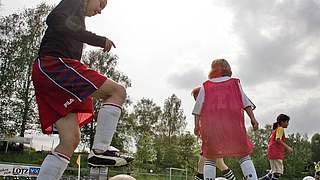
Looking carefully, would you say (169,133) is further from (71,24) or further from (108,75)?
(71,24)

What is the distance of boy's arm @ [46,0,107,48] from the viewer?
339 centimetres

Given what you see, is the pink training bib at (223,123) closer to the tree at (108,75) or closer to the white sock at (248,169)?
the white sock at (248,169)

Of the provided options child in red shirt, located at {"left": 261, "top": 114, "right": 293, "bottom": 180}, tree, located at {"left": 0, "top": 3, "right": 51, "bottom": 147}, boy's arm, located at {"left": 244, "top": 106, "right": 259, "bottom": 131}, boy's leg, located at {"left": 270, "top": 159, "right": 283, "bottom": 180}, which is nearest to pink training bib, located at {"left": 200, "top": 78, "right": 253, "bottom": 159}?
boy's arm, located at {"left": 244, "top": 106, "right": 259, "bottom": 131}

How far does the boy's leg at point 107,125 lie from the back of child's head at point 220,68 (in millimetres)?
→ 2743

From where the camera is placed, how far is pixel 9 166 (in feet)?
73.0

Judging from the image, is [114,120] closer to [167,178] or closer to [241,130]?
[241,130]

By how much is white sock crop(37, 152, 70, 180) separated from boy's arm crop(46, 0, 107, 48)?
964 millimetres

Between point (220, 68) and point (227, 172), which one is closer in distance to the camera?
point (220, 68)

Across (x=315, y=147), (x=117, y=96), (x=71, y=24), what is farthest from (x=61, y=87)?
(x=315, y=147)

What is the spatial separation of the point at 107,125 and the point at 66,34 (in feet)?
3.01

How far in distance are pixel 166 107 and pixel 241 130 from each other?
56.0m

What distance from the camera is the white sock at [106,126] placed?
290 cm

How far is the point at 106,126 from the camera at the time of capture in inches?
120

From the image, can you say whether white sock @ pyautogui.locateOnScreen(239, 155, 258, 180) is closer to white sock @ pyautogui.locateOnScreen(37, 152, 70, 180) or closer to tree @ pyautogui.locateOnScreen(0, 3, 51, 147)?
white sock @ pyautogui.locateOnScreen(37, 152, 70, 180)
